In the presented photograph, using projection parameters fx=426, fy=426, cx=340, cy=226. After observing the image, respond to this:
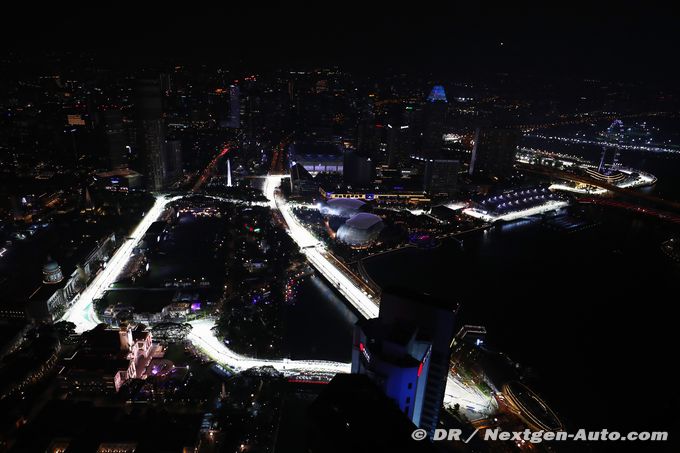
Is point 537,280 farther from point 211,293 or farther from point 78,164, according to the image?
point 78,164

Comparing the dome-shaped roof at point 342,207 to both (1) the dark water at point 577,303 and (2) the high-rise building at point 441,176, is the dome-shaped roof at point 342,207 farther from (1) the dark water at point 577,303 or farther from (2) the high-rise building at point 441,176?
(2) the high-rise building at point 441,176

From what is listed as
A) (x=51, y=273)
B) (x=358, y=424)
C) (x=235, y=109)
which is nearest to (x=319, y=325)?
(x=51, y=273)

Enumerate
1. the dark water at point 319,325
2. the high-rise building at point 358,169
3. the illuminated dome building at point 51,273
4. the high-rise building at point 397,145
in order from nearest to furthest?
the dark water at point 319,325, the illuminated dome building at point 51,273, the high-rise building at point 358,169, the high-rise building at point 397,145

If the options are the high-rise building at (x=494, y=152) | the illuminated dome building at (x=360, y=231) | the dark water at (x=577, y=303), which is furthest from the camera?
the high-rise building at (x=494, y=152)

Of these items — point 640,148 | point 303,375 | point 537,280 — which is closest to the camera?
point 303,375

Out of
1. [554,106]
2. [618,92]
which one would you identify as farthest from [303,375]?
[618,92]

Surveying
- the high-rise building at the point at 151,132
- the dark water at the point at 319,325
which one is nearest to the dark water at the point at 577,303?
the dark water at the point at 319,325

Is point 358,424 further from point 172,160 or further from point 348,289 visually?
point 172,160
